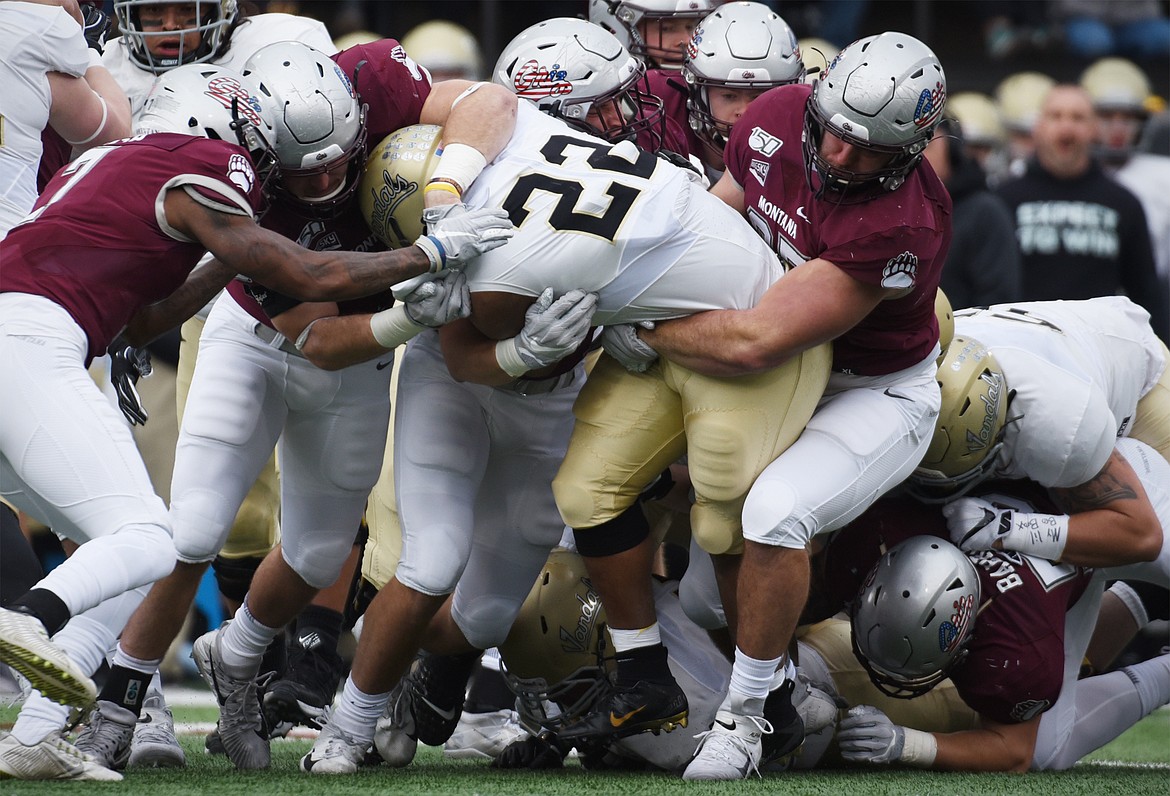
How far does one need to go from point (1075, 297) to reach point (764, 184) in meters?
3.44

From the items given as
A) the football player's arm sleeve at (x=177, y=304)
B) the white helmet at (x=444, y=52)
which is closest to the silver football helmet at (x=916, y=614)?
the football player's arm sleeve at (x=177, y=304)

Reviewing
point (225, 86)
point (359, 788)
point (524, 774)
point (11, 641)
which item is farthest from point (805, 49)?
point (11, 641)

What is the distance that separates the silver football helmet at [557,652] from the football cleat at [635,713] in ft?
0.46

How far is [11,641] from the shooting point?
10.1 ft

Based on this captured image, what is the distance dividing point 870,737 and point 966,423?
86cm

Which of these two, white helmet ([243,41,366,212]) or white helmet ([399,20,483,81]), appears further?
white helmet ([399,20,483,81])

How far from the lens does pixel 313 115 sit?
374cm

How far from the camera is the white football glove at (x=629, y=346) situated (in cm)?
394

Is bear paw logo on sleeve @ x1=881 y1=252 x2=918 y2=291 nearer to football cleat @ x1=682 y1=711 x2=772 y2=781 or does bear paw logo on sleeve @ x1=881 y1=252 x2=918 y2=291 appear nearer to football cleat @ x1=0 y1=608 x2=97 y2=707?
football cleat @ x1=682 y1=711 x2=772 y2=781

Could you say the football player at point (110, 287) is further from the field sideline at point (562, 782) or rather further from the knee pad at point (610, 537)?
the knee pad at point (610, 537)

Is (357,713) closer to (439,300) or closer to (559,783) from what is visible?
(559,783)

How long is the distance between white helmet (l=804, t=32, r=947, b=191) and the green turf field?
1.45m

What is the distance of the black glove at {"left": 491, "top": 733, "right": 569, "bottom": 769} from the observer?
432 cm

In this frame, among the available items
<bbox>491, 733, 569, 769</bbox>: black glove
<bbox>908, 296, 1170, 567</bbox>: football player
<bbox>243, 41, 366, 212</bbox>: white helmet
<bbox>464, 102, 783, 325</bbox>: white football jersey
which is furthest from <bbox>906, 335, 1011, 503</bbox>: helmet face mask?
<bbox>243, 41, 366, 212</bbox>: white helmet
